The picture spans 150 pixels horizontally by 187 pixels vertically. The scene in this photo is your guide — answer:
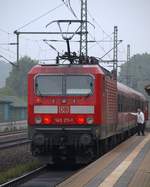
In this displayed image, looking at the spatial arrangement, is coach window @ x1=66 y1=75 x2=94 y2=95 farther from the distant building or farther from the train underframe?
the distant building

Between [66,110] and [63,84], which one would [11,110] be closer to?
[63,84]

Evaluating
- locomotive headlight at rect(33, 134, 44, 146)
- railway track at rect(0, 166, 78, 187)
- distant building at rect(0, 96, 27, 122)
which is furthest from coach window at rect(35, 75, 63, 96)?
distant building at rect(0, 96, 27, 122)

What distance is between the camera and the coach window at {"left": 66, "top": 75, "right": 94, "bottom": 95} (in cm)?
1669

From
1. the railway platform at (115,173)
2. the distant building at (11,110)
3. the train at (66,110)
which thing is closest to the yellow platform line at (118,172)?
the railway platform at (115,173)

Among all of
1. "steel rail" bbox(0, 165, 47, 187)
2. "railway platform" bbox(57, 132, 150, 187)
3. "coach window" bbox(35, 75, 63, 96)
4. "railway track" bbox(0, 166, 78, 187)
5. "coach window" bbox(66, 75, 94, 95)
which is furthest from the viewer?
"coach window" bbox(35, 75, 63, 96)

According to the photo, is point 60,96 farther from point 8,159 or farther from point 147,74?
point 147,74

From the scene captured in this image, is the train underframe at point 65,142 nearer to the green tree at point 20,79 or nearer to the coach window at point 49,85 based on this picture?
the coach window at point 49,85

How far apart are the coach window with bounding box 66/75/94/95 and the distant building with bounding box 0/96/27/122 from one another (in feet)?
131

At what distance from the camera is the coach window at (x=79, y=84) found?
1669 centimetres

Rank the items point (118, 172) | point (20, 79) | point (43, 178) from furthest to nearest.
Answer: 1. point (20, 79)
2. point (43, 178)
3. point (118, 172)

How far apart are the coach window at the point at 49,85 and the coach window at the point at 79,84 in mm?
234

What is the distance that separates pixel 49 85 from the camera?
16891mm

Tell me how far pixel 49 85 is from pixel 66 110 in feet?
3.08

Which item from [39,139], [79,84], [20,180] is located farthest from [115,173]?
[79,84]
